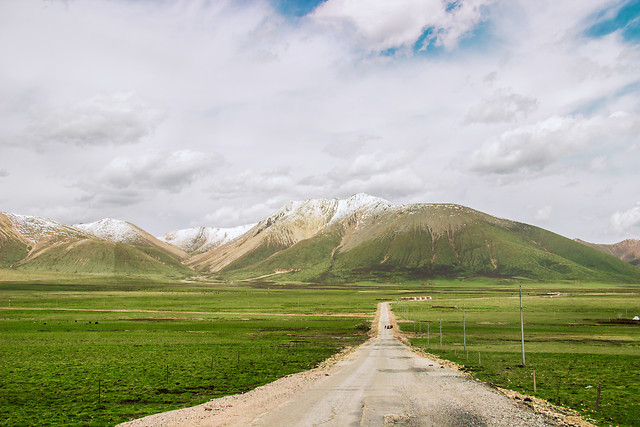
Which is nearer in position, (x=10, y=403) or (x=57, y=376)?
(x=10, y=403)

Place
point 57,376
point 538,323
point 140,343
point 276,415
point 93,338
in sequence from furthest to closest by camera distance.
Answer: point 538,323 → point 93,338 → point 140,343 → point 57,376 → point 276,415

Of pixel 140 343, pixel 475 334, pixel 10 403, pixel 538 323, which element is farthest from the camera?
pixel 538 323

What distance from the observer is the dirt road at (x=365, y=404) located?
83.8ft

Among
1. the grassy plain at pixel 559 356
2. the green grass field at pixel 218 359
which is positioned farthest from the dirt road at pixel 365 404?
the grassy plain at pixel 559 356

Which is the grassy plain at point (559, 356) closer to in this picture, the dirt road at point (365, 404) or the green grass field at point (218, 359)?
the green grass field at point (218, 359)

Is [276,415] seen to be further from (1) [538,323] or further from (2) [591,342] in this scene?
(1) [538,323]

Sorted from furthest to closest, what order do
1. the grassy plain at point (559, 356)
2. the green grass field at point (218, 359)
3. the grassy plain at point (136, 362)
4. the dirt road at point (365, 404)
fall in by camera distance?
the grassy plain at point (559, 356), the green grass field at point (218, 359), the grassy plain at point (136, 362), the dirt road at point (365, 404)

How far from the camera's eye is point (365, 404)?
97.6 feet

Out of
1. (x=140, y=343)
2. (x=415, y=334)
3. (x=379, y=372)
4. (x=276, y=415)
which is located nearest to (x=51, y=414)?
(x=276, y=415)

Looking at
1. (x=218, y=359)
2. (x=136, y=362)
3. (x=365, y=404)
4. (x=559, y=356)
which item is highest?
(x=365, y=404)

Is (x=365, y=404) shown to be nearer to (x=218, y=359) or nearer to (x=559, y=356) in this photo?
(x=218, y=359)

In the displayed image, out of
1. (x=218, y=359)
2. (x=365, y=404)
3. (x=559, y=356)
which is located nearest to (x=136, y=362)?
(x=218, y=359)

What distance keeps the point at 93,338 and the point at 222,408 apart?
58.3 meters

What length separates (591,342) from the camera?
237ft
